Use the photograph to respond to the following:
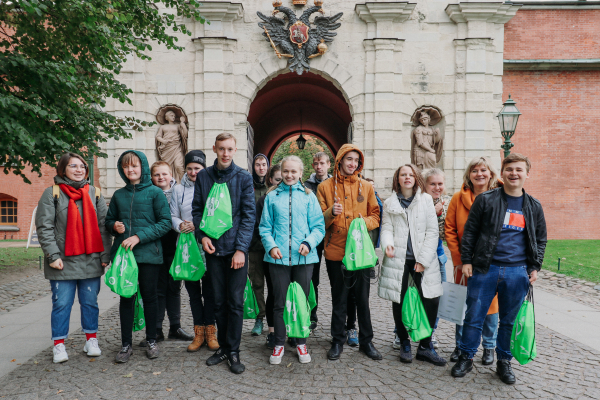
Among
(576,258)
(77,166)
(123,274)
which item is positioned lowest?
(576,258)

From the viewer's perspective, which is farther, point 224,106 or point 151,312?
point 224,106

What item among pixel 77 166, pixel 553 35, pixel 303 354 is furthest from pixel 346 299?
pixel 553 35

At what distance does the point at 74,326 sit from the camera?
5.18 meters

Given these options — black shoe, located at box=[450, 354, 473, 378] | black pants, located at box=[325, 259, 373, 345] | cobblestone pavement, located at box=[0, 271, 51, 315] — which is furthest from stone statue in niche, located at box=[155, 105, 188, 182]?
black shoe, located at box=[450, 354, 473, 378]

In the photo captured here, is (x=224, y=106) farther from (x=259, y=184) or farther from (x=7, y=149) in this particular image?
(x=259, y=184)

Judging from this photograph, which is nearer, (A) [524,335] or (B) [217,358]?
(A) [524,335]

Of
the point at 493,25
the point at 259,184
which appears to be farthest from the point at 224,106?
the point at 493,25

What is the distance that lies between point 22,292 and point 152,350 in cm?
461

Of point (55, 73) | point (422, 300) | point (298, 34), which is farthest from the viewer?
point (298, 34)

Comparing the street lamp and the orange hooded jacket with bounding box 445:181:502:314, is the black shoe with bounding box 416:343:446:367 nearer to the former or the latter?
the orange hooded jacket with bounding box 445:181:502:314

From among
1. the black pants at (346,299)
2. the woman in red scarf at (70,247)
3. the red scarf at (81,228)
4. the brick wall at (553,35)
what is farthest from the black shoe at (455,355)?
the brick wall at (553,35)

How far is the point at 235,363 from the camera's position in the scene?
12.6ft

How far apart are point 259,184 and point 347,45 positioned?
786 cm

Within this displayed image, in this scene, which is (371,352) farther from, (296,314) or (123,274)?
(123,274)
